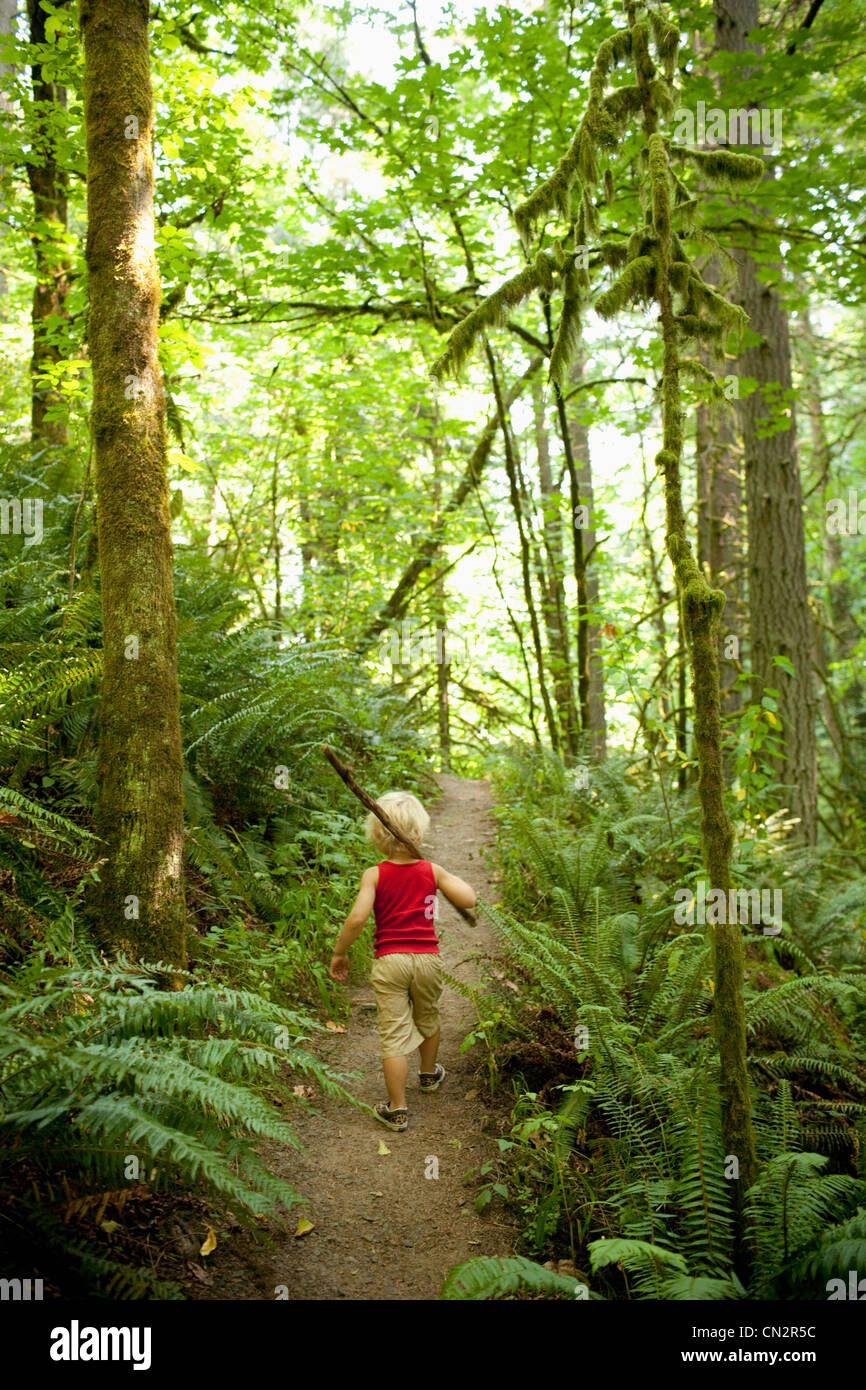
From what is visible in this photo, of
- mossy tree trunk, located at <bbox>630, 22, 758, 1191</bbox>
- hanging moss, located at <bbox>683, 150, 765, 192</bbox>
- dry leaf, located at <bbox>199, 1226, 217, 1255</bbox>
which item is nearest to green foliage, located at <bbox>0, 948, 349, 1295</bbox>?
dry leaf, located at <bbox>199, 1226, 217, 1255</bbox>

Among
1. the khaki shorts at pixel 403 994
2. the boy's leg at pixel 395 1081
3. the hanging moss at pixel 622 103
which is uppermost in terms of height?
the hanging moss at pixel 622 103

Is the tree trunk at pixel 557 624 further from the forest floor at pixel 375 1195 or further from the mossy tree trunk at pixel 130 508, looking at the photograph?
the mossy tree trunk at pixel 130 508

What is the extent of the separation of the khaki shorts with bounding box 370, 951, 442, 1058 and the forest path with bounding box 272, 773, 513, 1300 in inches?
14.8

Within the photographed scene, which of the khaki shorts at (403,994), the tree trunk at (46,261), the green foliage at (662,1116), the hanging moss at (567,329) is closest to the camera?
the green foliage at (662,1116)

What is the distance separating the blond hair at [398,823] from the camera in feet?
13.6

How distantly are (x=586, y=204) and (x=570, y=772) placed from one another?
5.88 meters

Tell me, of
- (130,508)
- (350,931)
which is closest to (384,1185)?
(350,931)

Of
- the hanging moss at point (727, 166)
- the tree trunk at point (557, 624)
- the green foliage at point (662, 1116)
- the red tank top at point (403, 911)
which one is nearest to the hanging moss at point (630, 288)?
the hanging moss at point (727, 166)

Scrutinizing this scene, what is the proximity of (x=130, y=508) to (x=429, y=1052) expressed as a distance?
3.10 m

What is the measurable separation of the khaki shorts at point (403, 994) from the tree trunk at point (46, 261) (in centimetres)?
504

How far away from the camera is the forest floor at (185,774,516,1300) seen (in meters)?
2.81

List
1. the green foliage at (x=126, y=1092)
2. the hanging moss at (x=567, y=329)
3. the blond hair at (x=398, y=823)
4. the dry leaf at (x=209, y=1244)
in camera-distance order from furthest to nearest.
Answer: the blond hair at (x=398, y=823) < the hanging moss at (x=567, y=329) < the dry leaf at (x=209, y=1244) < the green foliage at (x=126, y=1092)

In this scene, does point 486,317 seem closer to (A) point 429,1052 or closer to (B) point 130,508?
(B) point 130,508

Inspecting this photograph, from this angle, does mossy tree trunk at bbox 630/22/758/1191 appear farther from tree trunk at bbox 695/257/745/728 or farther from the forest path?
tree trunk at bbox 695/257/745/728
